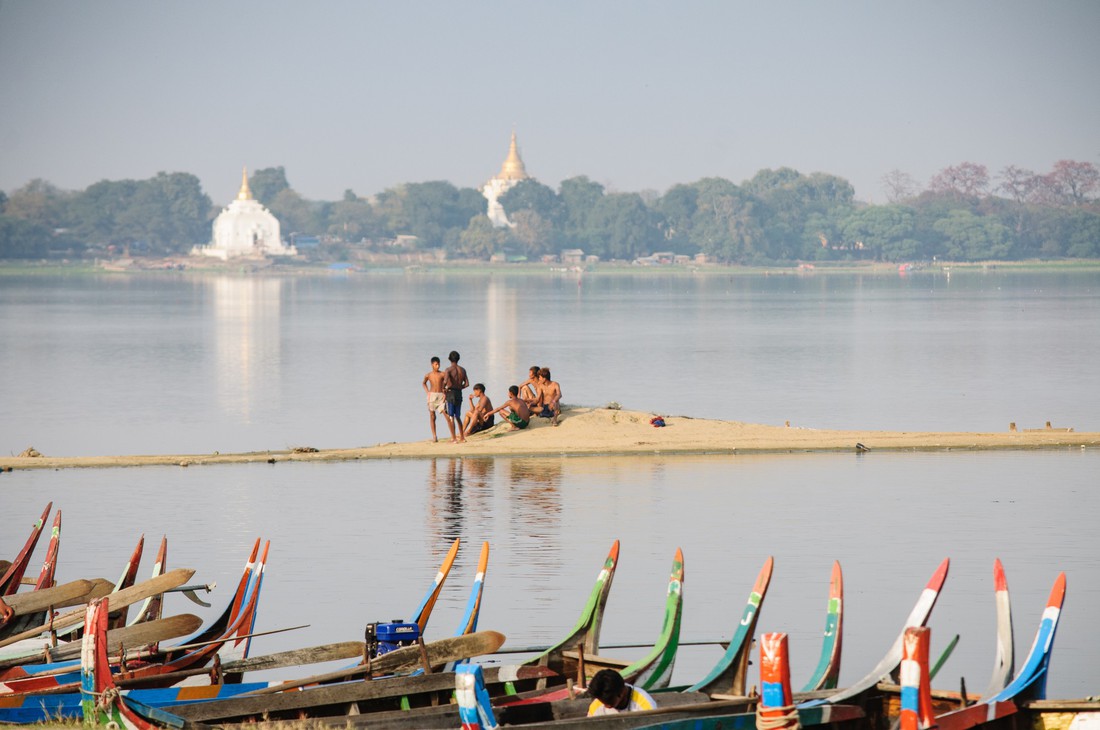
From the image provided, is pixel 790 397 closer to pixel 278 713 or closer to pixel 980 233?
pixel 278 713

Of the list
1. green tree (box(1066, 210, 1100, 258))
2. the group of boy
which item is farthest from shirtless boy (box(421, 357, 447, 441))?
green tree (box(1066, 210, 1100, 258))

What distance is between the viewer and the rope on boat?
8.35 metres

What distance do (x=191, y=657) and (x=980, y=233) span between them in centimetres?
18836

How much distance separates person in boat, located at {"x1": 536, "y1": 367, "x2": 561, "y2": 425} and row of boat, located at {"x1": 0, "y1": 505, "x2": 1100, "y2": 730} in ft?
41.4

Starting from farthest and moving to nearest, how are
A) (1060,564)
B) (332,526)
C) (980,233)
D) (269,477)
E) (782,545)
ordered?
(980,233), (269,477), (332,526), (782,545), (1060,564)

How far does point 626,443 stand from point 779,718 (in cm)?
1456

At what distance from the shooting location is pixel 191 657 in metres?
10.7

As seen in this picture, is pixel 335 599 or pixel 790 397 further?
pixel 790 397

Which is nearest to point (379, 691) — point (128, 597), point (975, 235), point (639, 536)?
point (128, 597)

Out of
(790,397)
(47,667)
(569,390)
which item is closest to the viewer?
(47,667)

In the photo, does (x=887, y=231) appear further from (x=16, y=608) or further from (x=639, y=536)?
(x=16, y=608)

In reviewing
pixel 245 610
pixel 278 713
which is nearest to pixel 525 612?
pixel 245 610

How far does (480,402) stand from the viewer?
79.8ft

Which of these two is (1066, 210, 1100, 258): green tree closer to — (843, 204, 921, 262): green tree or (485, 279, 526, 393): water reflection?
(843, 204, 921, 262): green tree
